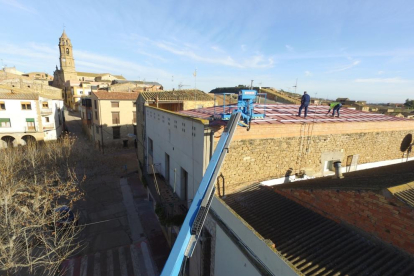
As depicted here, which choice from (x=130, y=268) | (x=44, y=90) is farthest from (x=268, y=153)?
(x=44, y=90)

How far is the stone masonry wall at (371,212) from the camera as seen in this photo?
5.29 m

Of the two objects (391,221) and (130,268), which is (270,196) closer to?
(391,221)

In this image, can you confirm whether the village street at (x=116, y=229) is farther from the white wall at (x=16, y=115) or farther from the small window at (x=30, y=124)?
the white wall at (x=16, y=115)

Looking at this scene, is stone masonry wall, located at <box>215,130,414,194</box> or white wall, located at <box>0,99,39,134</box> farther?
white wall, located at <box>0,99,39,134</box>

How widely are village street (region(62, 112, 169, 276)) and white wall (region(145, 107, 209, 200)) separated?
3.95 metres

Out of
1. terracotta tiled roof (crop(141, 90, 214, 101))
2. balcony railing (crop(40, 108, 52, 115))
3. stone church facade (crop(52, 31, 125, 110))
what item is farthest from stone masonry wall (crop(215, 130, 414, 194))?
stone church facade (crop(52, 31, 125, 110))

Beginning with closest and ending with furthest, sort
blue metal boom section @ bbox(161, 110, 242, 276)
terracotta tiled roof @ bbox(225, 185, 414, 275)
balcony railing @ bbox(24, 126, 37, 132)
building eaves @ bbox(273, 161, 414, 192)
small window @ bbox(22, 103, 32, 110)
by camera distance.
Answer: blue metal boom section @ bbox(161, 110, 242, 276), terracotta tiled roof @ bbox(225, 185, 414, 275), building eaves @ bbox(273, 161, 414, 192), small window @ bbox(22, 103, 32, 110), balcony railing @ bbox(24, 126, 37, 132)

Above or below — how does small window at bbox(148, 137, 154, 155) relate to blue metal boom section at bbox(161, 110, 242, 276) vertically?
below

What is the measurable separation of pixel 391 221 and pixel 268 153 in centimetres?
491

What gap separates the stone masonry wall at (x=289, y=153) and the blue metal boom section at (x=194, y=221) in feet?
7.39

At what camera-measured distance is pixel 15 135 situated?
2880 centimetres

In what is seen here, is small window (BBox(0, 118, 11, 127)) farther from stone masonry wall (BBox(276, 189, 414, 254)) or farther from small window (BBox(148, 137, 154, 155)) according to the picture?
stone masonry wall (BBox(276, 189, 414, 254))

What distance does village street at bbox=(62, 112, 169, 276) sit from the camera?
38.9ft

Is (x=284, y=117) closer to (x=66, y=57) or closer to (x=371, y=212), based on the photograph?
(x=371, y=212)
